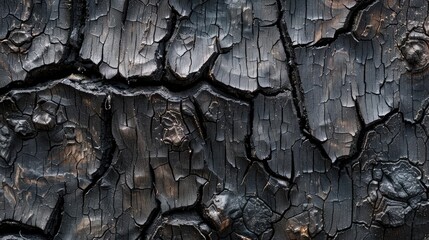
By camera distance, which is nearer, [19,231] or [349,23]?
[349,23]

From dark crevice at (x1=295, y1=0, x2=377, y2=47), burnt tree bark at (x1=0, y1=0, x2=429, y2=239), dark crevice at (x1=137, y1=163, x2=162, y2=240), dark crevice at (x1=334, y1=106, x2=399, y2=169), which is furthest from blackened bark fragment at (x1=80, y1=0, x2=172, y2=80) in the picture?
dark crevice at (x1=334, y1=106, x2=399, y2=169)

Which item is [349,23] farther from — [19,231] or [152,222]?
[19,231]

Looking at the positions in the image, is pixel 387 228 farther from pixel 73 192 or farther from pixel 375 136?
pixel 73 192

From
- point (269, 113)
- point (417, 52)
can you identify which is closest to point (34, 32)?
point (269, 113)

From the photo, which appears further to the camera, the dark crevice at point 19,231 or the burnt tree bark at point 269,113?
the dark crevice at point 19,231

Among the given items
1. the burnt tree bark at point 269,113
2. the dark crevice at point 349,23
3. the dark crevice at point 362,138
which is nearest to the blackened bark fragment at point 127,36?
the burnt tree bark at point 269,113

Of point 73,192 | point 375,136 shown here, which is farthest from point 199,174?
point 375,136

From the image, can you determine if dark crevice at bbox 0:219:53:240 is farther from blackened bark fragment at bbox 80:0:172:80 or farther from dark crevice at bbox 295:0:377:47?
dark crevice at bbox 295:0:377:47

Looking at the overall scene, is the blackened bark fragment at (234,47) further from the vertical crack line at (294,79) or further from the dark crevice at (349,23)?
the dark crevice at (349,23)
